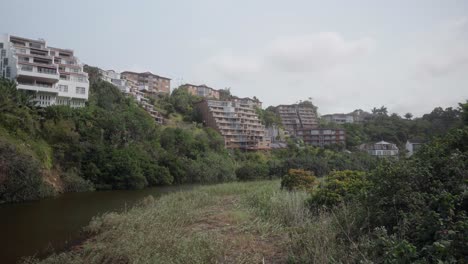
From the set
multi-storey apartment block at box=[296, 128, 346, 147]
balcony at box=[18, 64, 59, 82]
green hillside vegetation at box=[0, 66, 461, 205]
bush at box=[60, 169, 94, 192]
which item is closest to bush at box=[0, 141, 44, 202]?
green hillside vegetation at box=[0, 66, 461, 205]

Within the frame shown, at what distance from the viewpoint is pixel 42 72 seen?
37188 mm

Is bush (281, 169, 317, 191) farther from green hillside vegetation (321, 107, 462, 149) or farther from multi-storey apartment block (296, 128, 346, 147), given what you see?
multi-storey apartment block (296, 128, 346, 147)

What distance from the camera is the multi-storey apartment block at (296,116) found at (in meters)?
85.1

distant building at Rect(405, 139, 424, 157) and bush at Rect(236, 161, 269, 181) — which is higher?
distant building at Rect(405, 139, 424, 157)

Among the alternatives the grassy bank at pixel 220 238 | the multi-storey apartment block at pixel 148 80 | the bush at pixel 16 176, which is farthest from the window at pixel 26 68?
the multi-storey apartment block at pixel 148 80

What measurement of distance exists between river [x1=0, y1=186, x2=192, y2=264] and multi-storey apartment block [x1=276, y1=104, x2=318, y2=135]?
68238 mm

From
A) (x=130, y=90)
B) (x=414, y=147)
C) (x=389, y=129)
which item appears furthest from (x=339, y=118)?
(x=414, y=147)

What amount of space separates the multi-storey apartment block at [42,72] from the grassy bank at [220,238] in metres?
31.1

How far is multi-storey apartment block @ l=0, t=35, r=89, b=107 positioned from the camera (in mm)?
36688

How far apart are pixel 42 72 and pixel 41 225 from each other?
29.9m

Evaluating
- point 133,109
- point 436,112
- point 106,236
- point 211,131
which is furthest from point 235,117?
point 106,236

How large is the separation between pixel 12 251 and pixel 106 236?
2665 millimetres

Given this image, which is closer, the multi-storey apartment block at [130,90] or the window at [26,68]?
the window at [26,68]

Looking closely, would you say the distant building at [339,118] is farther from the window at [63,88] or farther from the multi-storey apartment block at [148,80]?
the window at [63,88]
